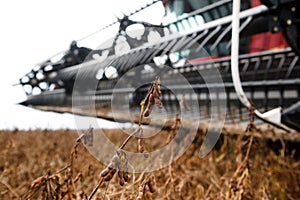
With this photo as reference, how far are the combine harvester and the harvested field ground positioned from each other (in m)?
0.20

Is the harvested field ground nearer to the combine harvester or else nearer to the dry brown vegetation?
the dry brown vegetation

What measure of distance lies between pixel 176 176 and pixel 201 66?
241cm

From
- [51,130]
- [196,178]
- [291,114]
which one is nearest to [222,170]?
[196,178]

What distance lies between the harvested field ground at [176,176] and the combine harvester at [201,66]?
20cm

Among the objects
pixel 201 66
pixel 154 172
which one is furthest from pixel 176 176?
pixel 201 66

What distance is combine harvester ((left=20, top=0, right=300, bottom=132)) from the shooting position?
48.4 inches

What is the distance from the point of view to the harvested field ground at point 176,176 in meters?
0.58

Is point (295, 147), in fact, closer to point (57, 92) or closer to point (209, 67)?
point (209, 67)

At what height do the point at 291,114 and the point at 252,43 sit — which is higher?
the point at 252,43

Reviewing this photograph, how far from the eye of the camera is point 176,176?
0.96 m

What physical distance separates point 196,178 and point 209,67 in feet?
5.95

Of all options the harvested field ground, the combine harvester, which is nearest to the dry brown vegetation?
the harvested field ground

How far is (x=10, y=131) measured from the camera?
3381 mm

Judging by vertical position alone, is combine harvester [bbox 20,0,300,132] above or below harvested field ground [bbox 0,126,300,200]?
above
